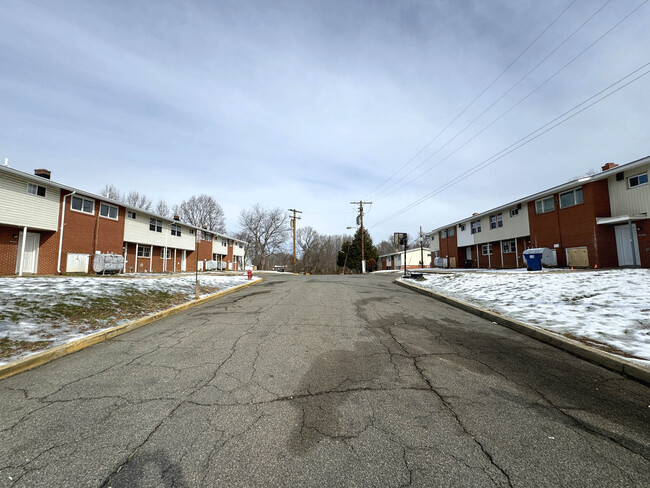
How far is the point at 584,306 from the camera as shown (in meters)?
7.38

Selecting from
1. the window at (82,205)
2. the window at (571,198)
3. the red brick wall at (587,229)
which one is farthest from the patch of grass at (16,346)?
the window at (571,198)

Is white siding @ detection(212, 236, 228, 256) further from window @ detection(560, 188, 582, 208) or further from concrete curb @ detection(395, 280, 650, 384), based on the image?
concrete curb @ detection(395, 280, 650, 384)

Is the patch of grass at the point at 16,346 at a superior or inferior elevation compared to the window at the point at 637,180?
inferior

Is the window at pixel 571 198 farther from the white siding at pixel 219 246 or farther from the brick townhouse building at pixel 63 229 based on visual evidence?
the white siding at pixel 219 246

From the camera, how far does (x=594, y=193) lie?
18.4 metres

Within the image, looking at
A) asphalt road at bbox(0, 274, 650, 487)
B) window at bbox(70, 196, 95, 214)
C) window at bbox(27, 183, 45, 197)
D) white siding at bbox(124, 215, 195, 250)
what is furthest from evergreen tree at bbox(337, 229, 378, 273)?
asphalt road at bbox(0, 274, 650, 487)

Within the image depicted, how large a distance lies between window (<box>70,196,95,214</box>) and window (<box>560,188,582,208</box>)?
33.2m

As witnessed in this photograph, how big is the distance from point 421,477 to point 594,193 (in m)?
23.2

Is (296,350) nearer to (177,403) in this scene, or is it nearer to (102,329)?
(177,403)

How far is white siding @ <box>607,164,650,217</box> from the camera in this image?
16247mm

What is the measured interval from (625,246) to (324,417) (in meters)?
22.7

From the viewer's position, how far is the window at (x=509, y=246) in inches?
1070

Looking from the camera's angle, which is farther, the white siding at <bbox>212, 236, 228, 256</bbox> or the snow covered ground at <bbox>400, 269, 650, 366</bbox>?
the white siding at <bbox>212, 236, 228, 256</bbox>

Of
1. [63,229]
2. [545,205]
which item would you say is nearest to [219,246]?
[63,229]
